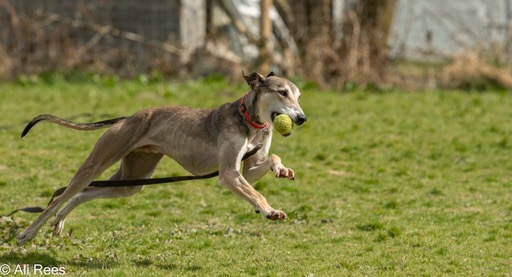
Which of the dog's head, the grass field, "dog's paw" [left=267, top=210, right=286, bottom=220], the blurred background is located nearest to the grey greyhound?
the dog's head

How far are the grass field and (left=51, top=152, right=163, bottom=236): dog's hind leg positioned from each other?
0.21 metres

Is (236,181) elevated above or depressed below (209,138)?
below

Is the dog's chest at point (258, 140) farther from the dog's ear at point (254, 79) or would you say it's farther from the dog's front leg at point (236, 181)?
the dog's ear at point (254, 79)

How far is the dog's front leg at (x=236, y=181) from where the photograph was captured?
712 centimetres

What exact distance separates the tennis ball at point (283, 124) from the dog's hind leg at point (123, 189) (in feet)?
4.95

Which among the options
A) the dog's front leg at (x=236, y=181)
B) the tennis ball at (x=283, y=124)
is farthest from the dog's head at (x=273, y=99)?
the dog's front leg at (x=236, y=181)

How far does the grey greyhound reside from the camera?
745 centimetres

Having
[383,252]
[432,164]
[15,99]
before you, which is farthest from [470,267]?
[15,99]

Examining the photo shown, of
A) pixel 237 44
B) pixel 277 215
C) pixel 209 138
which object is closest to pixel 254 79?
pixel 209 138

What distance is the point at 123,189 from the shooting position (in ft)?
27.2

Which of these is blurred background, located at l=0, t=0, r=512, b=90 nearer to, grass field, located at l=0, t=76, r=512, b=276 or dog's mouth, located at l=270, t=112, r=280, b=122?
grass field, located at l=0, t=76, r=512, b=276

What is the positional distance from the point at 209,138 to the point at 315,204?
264 centimetres

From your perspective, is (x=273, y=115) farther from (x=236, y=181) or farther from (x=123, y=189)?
(x=123, y=189)

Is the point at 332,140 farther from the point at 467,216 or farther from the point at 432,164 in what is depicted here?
the point at 467,216
